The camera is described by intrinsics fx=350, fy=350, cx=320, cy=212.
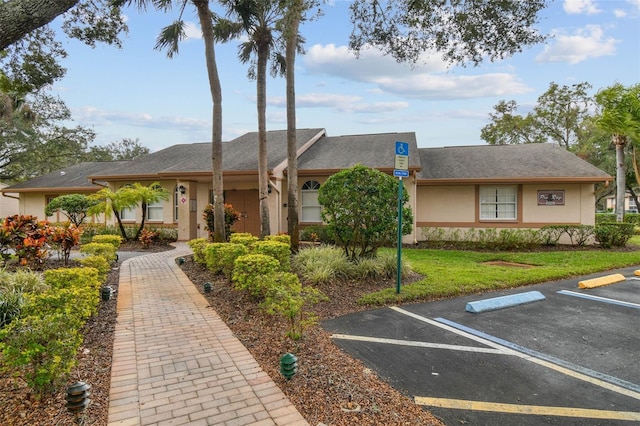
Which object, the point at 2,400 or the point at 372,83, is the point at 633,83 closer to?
the point at 372,83

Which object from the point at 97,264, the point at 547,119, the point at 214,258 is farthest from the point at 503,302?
the point at 547,119

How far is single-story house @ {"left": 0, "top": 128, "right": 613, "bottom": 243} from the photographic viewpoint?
14227 mm

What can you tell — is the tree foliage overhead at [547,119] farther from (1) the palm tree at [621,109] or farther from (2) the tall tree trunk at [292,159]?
(2) the tall tree trunk at [292,159]

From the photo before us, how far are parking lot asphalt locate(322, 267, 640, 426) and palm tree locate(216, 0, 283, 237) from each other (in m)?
6.51

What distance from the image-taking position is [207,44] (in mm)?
10312

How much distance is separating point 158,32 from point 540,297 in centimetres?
1248

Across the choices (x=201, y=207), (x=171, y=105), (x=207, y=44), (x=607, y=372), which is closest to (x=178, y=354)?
(x=607, y=372)

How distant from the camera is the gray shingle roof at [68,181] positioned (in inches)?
776

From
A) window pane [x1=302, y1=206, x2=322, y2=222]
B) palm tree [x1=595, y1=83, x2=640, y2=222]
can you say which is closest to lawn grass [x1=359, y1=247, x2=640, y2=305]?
window pane [x1=302, y1=206, x2=322, y2=222]

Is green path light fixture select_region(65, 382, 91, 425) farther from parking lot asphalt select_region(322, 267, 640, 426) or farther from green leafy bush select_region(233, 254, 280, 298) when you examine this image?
green leafy bush select_region(233, 254, 280, 298)

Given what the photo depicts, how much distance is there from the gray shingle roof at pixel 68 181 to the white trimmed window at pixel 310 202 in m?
11.1

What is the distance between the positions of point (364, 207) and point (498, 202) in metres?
9.44

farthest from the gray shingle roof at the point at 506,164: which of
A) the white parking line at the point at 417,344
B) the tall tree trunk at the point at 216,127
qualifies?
the white parking line at the point at 417,344

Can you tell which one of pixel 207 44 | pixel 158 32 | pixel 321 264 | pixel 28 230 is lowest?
pixel 321 264
